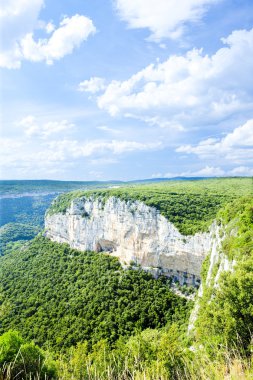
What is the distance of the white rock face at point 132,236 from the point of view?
37.1 m

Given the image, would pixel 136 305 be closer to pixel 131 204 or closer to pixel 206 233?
pixel 206 233

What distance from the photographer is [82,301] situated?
3844cm

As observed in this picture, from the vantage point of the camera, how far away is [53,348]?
3111 centimetres

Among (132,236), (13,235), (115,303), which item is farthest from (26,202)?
(115,303)

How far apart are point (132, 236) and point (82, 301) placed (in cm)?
1237

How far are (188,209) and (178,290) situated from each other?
449 inches

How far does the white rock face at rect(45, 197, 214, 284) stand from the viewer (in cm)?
3709

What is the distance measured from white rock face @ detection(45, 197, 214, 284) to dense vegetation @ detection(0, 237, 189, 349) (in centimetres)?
243

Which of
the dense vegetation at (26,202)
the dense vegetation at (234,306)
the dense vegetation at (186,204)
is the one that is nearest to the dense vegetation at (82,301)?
the dense vegetation at (186,204)

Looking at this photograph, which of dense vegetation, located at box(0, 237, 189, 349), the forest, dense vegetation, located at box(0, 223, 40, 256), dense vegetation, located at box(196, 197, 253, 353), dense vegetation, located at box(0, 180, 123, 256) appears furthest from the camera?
dense vegetation, located at box(0, 180, 123, 256)

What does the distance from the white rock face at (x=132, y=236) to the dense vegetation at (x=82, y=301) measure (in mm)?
2432

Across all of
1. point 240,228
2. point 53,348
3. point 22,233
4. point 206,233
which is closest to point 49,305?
point 53,348

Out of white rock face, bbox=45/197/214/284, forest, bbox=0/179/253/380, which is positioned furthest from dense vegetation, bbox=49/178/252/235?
white rock face, bbox=45/197/214/284

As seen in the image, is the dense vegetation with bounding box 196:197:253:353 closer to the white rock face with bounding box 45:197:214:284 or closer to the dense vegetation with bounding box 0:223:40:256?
the white rock face with bounding box 45:197:214:284
